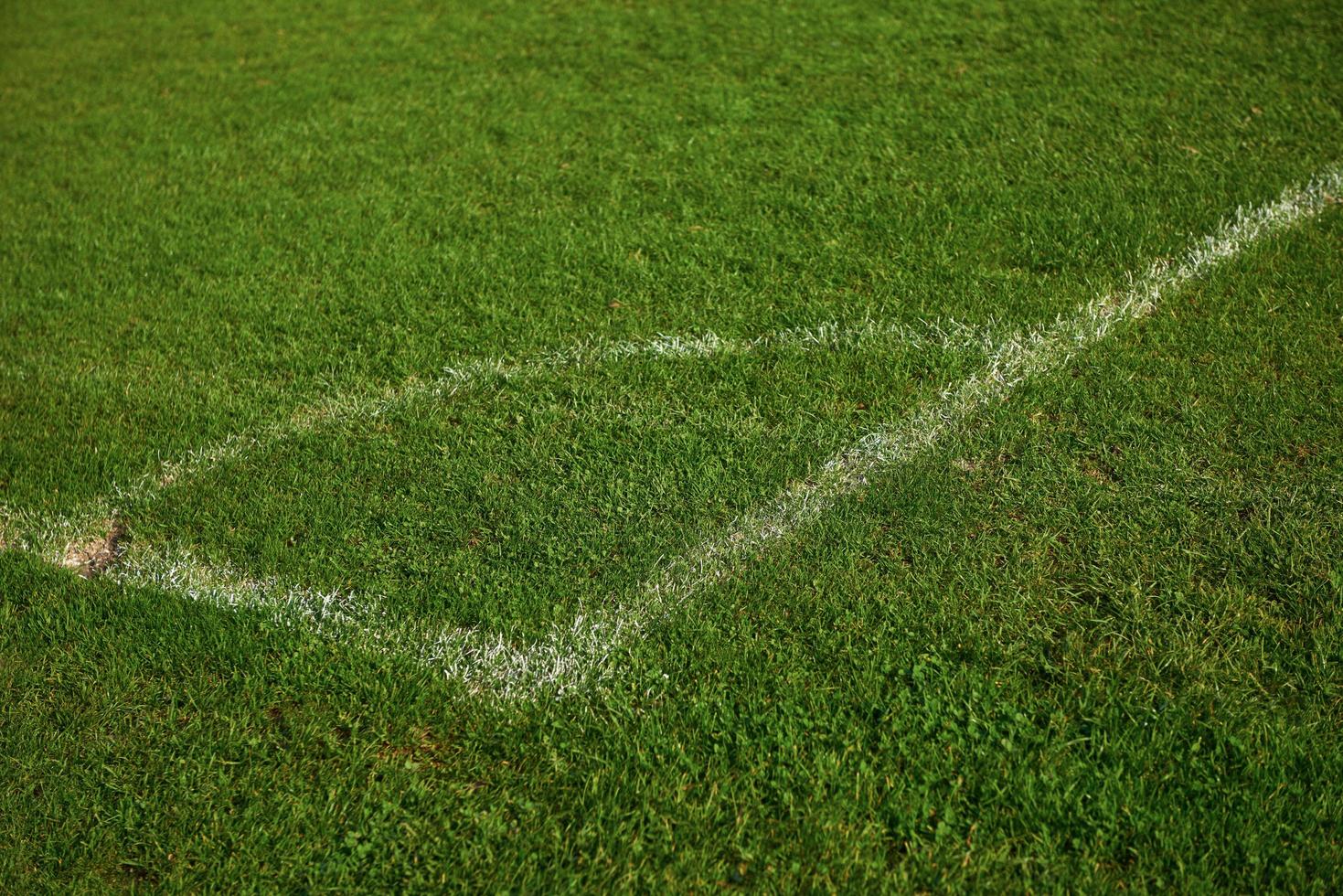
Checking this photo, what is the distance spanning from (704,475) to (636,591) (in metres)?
0.50

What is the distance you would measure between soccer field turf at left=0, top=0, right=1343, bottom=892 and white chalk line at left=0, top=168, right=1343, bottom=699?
0.01 metres

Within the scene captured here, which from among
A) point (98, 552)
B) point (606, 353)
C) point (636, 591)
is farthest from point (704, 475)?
point (98, 552)

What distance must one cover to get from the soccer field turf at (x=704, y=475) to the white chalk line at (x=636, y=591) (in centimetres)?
1

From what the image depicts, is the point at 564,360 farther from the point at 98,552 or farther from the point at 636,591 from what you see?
the point at 98,552

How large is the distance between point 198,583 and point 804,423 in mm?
1912

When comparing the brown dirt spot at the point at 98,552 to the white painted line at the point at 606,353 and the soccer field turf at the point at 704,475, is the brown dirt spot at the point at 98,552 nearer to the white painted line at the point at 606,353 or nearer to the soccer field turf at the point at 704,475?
the soccer field turf at the point at 704,475

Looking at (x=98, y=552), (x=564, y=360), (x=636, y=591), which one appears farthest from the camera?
(x=564, y=360)

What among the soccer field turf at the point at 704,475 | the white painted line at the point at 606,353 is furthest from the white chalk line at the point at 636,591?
the white painted line at the point at 606,353

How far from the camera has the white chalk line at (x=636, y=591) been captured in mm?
2648

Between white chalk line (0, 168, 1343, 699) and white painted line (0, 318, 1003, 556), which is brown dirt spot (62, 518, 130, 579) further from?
white painted line (0, 318, 1003, 556)

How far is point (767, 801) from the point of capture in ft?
7.59

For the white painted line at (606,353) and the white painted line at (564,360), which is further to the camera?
the white painted line at (606,353)

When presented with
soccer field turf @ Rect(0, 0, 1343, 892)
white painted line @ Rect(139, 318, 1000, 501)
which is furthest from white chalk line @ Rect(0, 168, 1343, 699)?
white painted line @ Rect(139, 318, 1000, 501)

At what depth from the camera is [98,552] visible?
123 inches
